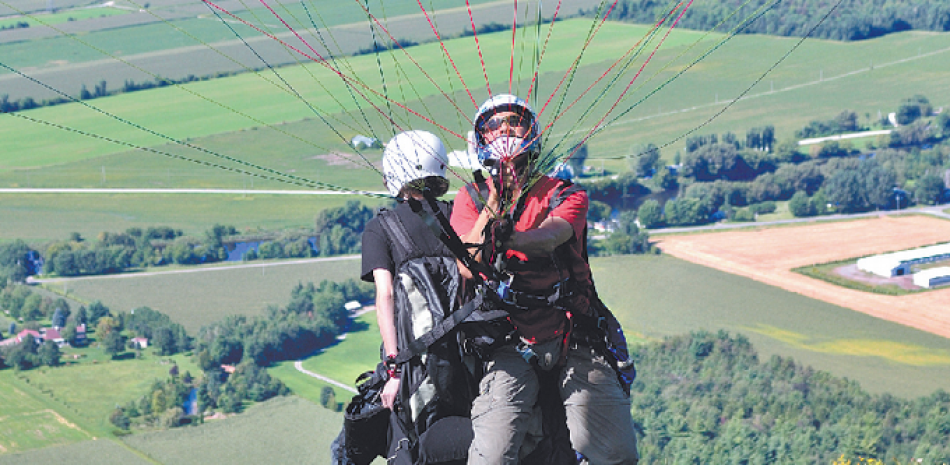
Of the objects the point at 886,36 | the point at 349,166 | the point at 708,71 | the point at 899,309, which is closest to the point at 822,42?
the point at 886,36

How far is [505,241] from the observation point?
16.6 ft

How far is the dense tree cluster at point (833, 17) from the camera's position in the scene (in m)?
119

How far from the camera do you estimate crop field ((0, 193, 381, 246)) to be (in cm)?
8788

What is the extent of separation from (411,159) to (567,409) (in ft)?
5.64

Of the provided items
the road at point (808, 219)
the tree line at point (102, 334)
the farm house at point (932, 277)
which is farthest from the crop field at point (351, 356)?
the farm house at point (932, 277)

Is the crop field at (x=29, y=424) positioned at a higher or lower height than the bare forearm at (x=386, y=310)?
lower

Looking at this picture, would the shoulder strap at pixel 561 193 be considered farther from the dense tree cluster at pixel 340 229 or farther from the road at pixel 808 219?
the road at pixel 808 219

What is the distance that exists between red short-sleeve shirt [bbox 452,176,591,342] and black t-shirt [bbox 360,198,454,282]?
19.0 inches

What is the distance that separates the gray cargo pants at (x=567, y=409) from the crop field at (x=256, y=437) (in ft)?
119

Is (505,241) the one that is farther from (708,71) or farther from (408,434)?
(708,71)

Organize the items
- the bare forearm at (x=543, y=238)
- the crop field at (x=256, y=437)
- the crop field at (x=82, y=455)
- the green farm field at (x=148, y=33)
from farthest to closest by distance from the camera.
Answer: the green farm field at (x=148, y=33)
the crop field at (x=82, y=455)
the crop field at (x=256, y=437)
the bare forearm at (x=543, y=238)

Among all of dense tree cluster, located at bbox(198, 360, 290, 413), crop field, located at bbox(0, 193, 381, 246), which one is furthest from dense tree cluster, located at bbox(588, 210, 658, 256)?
dense tree cluster, located at bbox(198, 360, 290, 413)

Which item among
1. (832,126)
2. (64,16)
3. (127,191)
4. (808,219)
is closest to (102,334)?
(127,191)

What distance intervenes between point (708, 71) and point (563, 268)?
401ft
